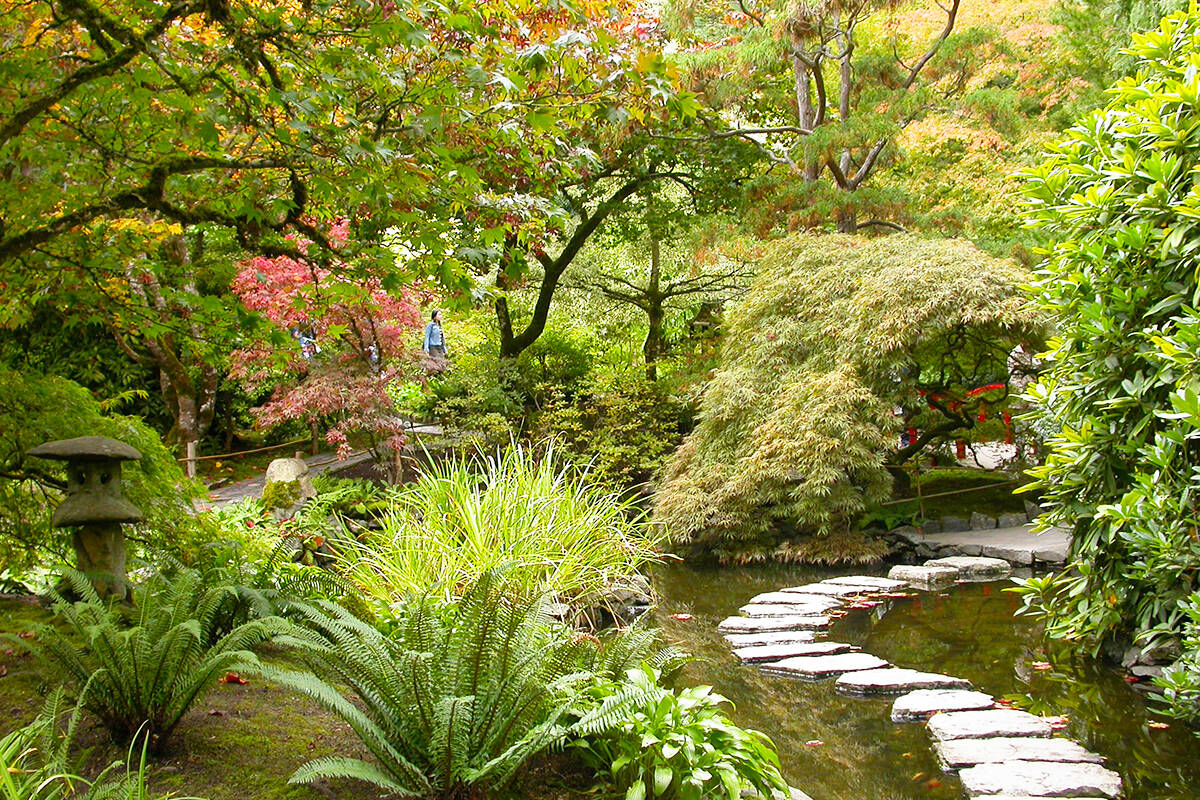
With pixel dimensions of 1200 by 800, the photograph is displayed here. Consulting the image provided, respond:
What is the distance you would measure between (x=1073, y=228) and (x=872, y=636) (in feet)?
8.67

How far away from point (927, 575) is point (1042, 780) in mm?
4105

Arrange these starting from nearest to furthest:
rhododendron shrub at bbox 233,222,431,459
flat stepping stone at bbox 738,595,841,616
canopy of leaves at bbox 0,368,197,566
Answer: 1. canopy of leaves at bbox 0,368,197,566
2. flat stepping stone at bbox 738,595,841,616
3. rhododendron shrub at bbox 233,222,431,459

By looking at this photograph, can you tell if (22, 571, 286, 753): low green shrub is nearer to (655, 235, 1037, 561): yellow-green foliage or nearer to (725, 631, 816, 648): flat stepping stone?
(725, 631, 816, 648): flat stepping stone

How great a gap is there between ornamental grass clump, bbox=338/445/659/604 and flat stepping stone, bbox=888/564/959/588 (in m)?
2.64

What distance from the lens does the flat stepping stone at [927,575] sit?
6875mm

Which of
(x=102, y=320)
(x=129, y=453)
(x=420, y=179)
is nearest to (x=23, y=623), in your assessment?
(x=129, y=453)

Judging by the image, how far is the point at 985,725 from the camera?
3.54 m

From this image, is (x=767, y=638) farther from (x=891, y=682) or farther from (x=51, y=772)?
(x=51, y=772)

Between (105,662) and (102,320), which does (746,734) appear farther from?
(102,320)

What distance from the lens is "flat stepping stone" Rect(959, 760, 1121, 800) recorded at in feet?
9.52

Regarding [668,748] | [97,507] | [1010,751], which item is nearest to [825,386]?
[1010,751]

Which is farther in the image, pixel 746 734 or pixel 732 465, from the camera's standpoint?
pixel 732 465

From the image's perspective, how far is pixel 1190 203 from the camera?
Result: 10.1 ft

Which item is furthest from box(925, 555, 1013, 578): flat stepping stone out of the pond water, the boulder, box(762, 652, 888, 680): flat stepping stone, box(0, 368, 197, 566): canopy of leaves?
box(0, 368, 197, 566): canopy of leaves
